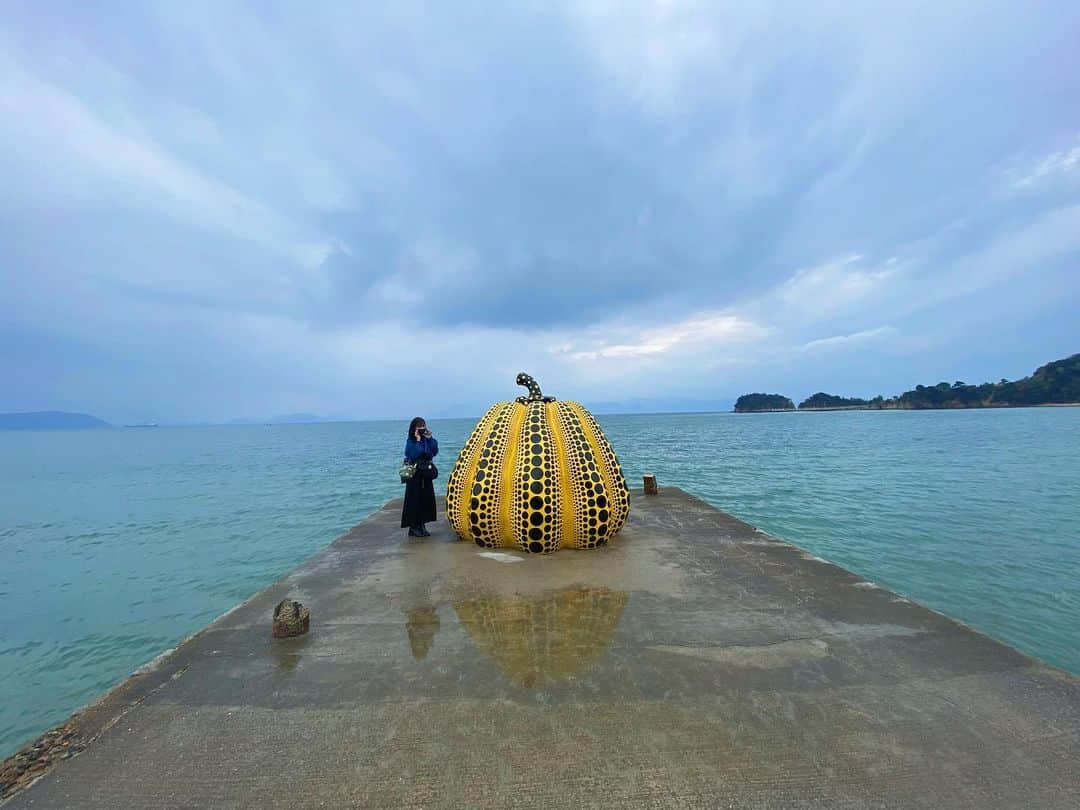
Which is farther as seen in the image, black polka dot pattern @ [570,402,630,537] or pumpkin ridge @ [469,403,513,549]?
black polka dot pattern @ [570,402,630,537]

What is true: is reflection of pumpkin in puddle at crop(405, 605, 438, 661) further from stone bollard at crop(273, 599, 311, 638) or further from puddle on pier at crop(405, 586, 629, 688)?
stone bollard at crop(273, 599, 311, 638)

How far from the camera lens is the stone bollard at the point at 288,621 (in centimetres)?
430

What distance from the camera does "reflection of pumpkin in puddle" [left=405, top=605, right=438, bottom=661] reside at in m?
4.02

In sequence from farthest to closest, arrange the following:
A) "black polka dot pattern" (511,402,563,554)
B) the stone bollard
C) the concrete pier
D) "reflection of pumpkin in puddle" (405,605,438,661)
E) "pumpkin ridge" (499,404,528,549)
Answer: "pumpkin ridge" (499,404,528,549) < "black polka dot pattern" (511,402,563,554) < the stone bollard < "reflection of pumpkin in puddle" (405,605,438,661) < the concrete pier

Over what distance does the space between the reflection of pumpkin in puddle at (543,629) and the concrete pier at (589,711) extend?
1.0 inches

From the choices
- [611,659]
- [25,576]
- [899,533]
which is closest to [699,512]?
[899,533]

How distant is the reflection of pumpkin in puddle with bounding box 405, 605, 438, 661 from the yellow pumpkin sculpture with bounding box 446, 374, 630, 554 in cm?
211

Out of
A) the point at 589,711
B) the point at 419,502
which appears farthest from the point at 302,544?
the point at 589,711

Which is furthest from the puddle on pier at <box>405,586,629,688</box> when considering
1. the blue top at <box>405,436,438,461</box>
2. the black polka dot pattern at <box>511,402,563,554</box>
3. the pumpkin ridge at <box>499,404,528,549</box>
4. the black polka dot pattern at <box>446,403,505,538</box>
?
the blue top at <box>405,436,438,461</box>

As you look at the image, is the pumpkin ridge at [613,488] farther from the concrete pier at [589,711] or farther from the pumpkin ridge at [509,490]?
the concrete pier at [589,711]

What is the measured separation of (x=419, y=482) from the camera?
7.87 meters

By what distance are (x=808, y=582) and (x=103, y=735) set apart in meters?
6.39

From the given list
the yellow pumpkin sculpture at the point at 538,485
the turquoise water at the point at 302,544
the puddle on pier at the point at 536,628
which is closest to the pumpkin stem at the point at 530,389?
the yellow pumpkin sculpture at the point at 538,485

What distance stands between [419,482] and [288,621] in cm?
363
